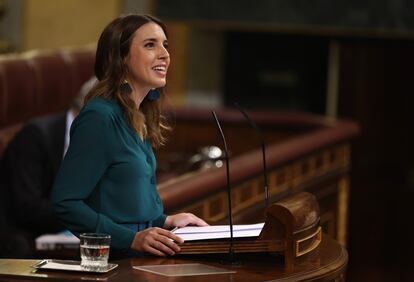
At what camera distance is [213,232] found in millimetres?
2861

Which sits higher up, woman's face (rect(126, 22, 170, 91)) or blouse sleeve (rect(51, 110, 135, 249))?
woman's face (rect(126, 22, 170, 91))

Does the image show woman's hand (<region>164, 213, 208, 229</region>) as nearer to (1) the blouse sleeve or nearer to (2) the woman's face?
(1) the blouse sleeve

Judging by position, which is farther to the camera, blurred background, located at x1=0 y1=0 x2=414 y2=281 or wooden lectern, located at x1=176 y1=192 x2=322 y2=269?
blurred background, located at x1=0 y1=0 x2=414 y2=281

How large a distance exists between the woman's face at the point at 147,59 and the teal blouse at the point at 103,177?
98 mm

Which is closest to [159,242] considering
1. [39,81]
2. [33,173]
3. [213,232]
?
[213,232]

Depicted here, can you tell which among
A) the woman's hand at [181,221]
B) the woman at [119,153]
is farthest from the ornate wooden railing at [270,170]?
the woman at [119,153]

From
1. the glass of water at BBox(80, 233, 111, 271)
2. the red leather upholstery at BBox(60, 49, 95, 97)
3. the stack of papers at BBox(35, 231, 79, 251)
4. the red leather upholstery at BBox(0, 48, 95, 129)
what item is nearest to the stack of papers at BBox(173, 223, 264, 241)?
the glass of water at BBox(80, 233, 111, 271)

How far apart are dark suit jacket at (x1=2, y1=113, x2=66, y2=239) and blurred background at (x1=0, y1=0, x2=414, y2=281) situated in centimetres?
361

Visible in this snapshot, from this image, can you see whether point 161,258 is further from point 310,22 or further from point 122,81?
point 310,22

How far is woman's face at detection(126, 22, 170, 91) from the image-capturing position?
114 inches

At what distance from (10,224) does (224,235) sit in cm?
195

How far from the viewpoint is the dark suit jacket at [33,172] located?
448 cm

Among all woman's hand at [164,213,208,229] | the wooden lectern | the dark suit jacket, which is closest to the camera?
the wooden lectern

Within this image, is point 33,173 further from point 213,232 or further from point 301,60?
point 301,60
